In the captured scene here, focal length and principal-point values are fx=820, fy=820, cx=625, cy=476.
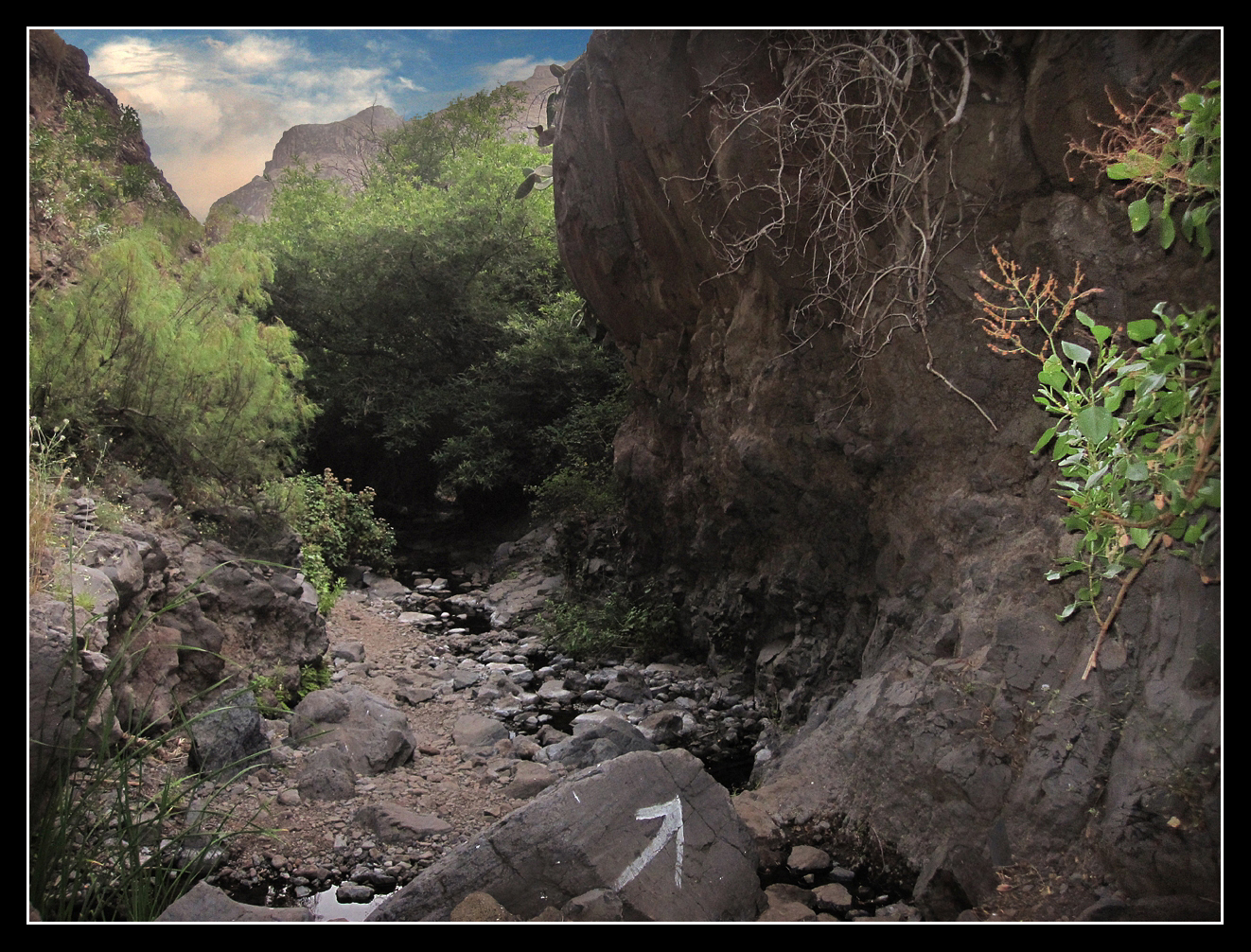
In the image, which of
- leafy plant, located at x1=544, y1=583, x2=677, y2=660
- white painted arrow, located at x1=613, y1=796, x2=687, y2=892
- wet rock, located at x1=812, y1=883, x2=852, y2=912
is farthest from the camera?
leafy plant, located at x1=544, y1=583, x2=677, y2=660

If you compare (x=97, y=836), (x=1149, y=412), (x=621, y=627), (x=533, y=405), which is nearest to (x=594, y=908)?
(x=97, y=836)

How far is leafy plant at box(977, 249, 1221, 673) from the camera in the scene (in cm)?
237

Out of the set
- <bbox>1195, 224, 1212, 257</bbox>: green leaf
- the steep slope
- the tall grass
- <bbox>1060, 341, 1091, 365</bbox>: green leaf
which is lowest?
the tall grass

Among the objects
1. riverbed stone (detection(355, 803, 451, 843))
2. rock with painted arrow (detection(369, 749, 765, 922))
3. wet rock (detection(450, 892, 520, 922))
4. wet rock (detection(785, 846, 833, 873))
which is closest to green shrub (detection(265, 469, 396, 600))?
riverbed stone (detection(355, 803, 451, 843))

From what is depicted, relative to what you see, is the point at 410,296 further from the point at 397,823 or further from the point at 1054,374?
the point at 1054,374

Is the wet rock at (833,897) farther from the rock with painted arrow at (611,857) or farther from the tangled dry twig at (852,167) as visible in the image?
the tangled dry twig at (852,167)

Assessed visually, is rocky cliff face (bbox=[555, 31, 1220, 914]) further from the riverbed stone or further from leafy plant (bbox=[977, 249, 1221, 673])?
the riverbed stone

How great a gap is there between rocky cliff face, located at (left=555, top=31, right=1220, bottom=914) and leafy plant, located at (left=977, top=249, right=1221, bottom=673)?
184 millimetres

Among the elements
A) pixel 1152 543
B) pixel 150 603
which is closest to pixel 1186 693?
pixel 1152 543

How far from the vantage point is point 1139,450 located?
8.66 feet

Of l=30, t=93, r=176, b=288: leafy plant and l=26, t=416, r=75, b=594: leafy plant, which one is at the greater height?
l=30, t=93, r=176, b=288: leafy plant

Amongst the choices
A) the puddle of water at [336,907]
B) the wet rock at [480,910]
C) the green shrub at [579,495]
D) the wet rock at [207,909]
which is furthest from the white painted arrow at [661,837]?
the green shrub at [579,495]

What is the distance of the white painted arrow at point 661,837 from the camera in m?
2.87
